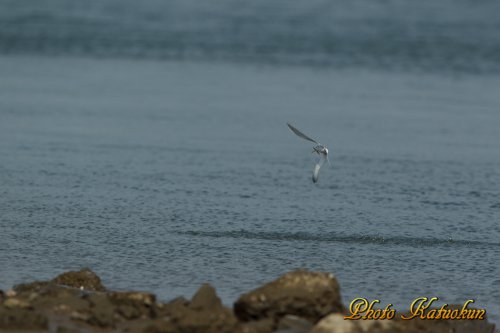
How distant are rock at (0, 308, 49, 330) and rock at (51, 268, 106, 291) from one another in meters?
1.56

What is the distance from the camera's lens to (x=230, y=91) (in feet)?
91.2

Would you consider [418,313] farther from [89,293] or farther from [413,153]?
[413,153]

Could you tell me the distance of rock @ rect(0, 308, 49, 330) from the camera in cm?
897

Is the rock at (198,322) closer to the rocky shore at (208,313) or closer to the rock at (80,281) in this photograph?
the rocky shore at (208,313)

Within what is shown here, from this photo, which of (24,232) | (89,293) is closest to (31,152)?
(24,232)

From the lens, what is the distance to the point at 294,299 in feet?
31.2

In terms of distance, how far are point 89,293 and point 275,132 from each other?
469 inches

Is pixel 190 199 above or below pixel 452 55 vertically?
below

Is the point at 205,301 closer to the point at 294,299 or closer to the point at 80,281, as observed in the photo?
the point at 294,299

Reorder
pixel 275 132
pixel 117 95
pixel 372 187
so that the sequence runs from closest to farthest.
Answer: pixel 372 187 → pixel 275 132 → pixel 117 95

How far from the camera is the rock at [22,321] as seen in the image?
29.4 feet

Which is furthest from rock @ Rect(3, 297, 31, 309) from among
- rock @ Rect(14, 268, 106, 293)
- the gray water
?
the gray water

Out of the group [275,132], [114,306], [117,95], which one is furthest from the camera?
[117,95]

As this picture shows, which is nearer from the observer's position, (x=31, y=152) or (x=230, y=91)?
(x=31, y=152)
